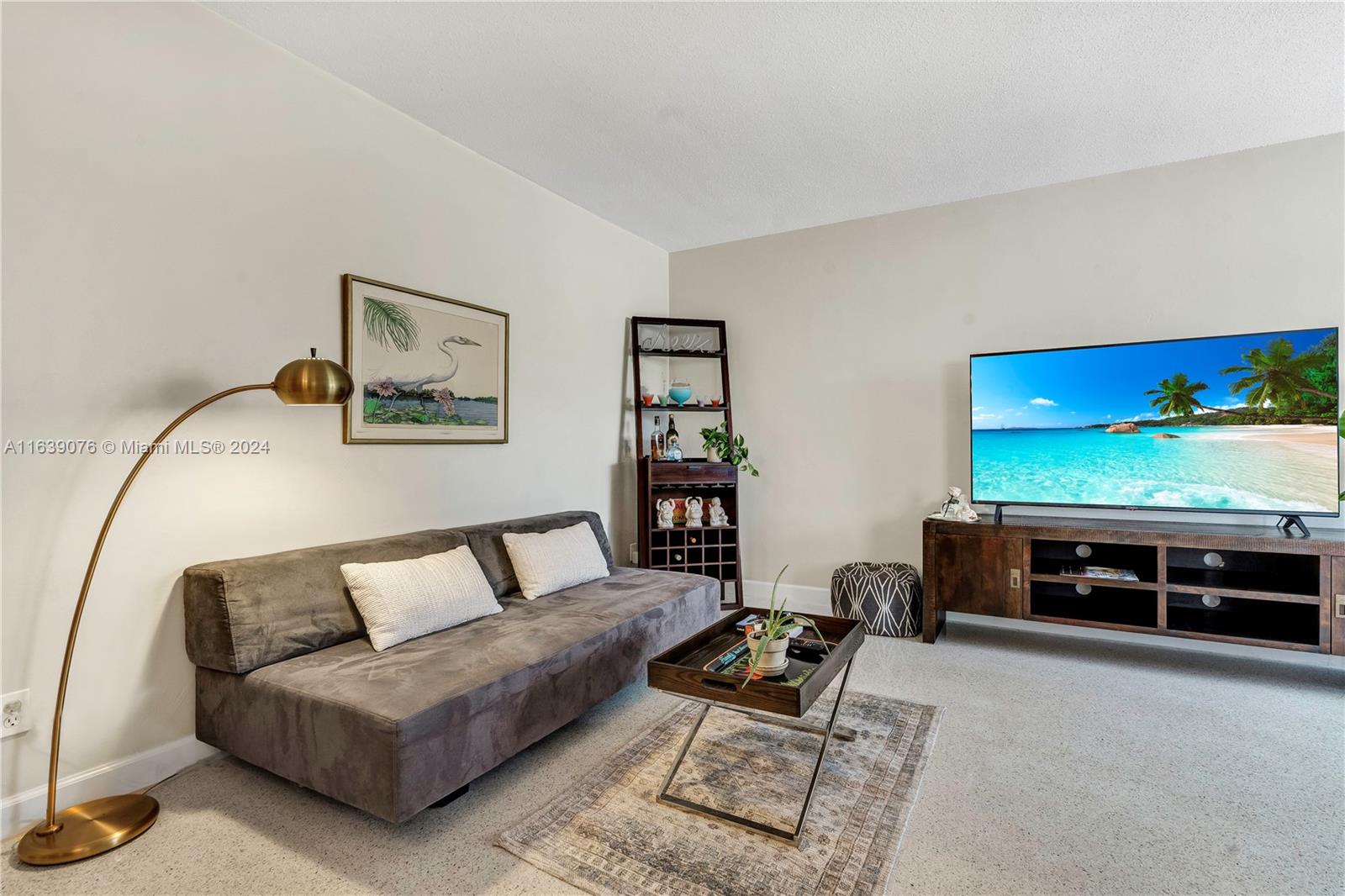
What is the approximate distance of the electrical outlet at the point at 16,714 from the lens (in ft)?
6.18

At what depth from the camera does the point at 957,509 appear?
12.4ft

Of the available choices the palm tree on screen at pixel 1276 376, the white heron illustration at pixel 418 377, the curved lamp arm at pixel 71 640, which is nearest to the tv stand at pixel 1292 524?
the palm tree on screen at pixel 1276 376

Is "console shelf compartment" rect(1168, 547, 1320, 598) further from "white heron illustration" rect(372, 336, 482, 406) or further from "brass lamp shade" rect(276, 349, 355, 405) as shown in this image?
"brass lamp shade" rect(276, 349, 355, 405)

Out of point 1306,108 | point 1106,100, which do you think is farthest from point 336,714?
point 1306,108

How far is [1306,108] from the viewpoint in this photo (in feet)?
9.80

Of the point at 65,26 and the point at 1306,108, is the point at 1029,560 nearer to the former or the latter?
the point at 1306,108

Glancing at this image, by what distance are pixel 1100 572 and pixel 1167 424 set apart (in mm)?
810

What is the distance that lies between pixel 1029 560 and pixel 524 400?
2859 mm

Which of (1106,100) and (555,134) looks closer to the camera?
(1106,100)

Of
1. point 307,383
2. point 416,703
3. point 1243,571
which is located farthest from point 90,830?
point 1243,571

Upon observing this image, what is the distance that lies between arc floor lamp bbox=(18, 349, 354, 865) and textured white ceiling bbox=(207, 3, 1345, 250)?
52.0 inches

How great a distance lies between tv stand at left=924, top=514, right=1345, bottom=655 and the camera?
2957mm

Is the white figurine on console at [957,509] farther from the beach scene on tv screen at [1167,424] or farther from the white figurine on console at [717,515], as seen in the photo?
the white figurine on console at [717,515]

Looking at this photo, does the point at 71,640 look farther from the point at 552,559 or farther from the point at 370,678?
the point at 552,559
